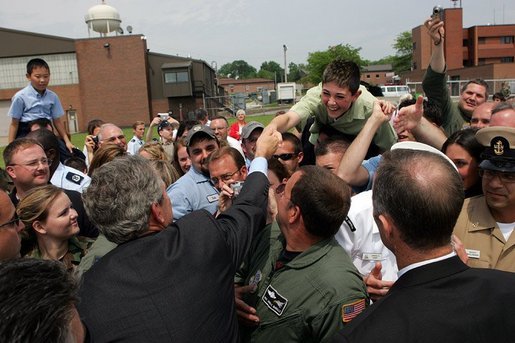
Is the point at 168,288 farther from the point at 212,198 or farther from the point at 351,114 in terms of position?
the point at 351,114

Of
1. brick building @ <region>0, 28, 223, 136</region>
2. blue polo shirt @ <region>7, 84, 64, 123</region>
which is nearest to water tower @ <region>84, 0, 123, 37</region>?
brick building @ <region>0, 28, 223, 136</region>

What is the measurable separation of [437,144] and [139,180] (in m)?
2.98

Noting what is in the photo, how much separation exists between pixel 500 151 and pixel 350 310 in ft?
5.01

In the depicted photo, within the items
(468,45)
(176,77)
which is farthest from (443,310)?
(468,45)

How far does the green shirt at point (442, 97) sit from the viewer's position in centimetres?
501

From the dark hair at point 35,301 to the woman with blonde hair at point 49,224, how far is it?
2.23 m

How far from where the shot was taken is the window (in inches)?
1928

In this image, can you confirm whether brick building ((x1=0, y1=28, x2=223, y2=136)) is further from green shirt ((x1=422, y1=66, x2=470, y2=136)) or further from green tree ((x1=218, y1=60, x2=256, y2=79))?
green tree ((x1=218, y1=60, x2=256, y2=79))

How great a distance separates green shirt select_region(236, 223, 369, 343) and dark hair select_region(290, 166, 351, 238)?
4.2 inches

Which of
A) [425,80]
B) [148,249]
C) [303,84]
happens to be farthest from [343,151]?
[303,84]

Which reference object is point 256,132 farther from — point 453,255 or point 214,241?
point 453,255

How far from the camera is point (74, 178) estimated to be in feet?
16.7

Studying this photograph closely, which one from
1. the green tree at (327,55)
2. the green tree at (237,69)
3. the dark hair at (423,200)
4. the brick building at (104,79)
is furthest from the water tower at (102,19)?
the green tree at (237,69)

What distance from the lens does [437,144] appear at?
4055 mm
